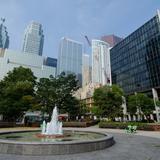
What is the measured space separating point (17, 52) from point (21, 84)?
10677 cm

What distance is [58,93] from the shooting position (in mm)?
42812

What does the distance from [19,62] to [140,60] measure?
9422cm

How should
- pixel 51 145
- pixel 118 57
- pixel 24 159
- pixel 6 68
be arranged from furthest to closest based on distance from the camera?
pixel 6 68 < pixel 118 57 < pixel 51 145 < pixel 24 159

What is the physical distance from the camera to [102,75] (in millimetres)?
182250

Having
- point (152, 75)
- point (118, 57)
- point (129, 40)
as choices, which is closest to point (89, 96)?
point (118, 57)

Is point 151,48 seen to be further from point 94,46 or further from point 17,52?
point 94,46

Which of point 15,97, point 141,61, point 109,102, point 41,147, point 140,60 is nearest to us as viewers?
point 41,147

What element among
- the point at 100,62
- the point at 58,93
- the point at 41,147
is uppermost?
the point at 100,62

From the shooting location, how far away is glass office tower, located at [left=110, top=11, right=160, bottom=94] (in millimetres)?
62281

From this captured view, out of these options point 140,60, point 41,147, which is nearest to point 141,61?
point 140,60

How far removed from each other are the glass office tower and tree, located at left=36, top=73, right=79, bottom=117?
3095 cm

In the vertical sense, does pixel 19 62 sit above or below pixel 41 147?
above

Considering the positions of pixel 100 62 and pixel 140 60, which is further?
pixel 100 62

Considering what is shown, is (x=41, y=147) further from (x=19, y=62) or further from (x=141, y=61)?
(x=19, y=62)
